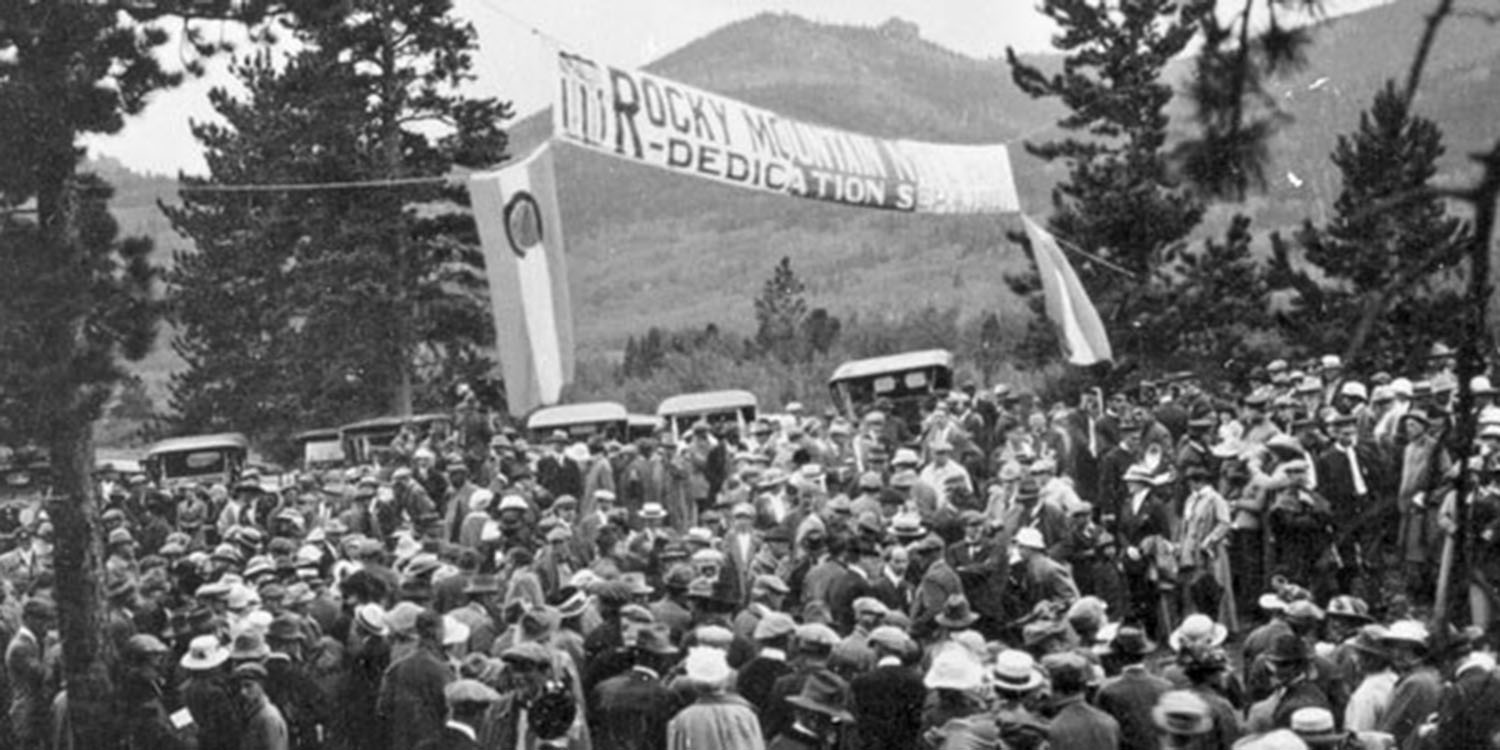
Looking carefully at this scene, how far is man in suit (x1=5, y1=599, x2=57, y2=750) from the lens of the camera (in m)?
11.6

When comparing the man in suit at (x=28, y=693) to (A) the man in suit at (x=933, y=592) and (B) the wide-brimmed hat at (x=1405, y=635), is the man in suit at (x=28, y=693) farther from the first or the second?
(B) the wide-brimmed hat at (x=1405, y=635)

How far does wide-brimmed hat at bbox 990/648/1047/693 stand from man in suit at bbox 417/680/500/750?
262 centimetres

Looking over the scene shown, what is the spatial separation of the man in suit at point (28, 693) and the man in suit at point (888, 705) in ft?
17.3

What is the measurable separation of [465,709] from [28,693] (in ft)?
12.8

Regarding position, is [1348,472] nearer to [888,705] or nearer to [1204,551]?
[1204,551]

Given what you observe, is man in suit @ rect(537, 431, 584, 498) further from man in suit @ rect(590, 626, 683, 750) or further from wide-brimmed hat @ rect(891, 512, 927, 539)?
man in suit @ rect(590, 626, 683, 750)

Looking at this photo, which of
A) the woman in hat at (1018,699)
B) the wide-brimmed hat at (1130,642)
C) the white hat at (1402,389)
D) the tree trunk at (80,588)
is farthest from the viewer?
the white hat at (1402,389)

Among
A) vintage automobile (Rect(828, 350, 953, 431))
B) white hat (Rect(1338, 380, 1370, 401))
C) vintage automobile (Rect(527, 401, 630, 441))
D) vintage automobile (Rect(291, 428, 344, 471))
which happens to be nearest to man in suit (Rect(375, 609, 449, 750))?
white hat (Rect(1338, 380, 1370, 401))

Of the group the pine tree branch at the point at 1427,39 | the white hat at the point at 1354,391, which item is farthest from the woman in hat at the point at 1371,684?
the white hat at the point at 1354,391

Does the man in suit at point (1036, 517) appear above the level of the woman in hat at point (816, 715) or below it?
above

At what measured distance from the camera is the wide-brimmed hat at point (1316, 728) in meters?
7.82

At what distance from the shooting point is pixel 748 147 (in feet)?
54.5

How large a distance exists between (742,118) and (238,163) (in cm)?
2901

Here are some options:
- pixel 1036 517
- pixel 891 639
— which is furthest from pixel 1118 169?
pixel 891 639
